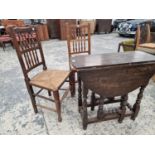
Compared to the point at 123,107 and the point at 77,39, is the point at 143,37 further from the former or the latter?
the point at 123,107

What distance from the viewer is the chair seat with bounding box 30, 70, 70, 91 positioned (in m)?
1.51

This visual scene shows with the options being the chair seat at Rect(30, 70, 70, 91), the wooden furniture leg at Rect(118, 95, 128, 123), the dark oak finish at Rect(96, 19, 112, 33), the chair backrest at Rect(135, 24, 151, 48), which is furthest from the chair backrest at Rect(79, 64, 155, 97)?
the dark oak finish at Rect(96, 19, 112, 33)

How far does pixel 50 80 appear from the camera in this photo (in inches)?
63.2

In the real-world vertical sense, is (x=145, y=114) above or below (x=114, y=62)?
below

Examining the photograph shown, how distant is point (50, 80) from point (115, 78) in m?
0.75

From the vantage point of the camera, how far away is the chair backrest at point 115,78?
1.20 metres

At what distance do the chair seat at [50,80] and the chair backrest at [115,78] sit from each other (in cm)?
39

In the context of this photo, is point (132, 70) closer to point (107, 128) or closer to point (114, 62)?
point (114, 62)

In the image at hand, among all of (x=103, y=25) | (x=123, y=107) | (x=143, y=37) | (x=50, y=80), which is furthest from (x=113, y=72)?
(x=103, y=25)

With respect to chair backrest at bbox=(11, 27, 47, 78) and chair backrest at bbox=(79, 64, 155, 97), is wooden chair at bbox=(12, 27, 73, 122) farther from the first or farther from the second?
chair backrest at bbox=(79, 64, 155, 97)

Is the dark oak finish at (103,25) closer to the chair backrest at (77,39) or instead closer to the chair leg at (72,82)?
the chair backrest at (77,39)

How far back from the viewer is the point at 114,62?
1236mm
